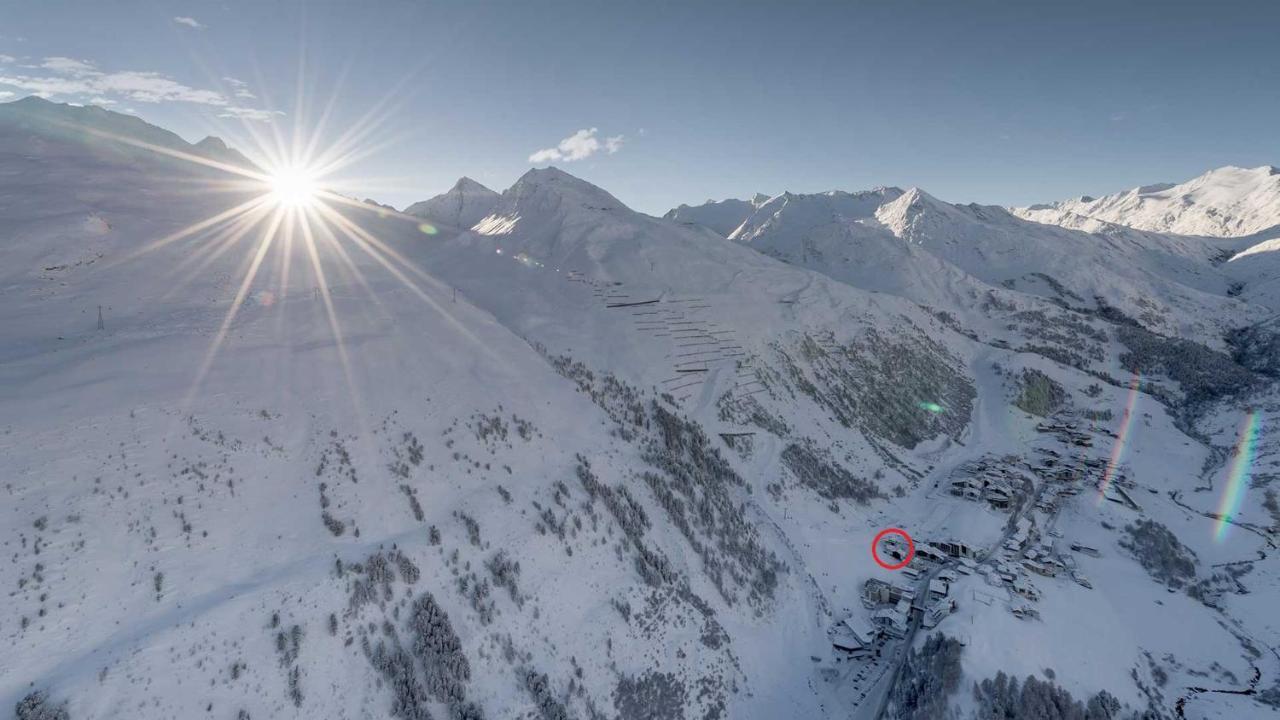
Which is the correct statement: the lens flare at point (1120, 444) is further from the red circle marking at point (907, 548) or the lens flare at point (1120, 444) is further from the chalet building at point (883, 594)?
the chalet building at point (883, 594)

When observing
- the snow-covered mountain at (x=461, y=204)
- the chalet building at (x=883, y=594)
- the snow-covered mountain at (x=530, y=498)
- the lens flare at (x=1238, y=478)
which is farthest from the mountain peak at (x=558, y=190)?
the lens flare at (x=1238, y=478)

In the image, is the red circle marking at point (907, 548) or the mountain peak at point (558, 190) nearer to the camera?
the red circle marking at point (907, 548)

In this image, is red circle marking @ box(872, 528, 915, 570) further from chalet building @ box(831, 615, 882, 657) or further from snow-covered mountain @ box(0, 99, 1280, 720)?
chalet building @ box(831, 615, 882, 657)

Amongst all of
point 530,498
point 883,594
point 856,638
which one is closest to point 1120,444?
point 883,594

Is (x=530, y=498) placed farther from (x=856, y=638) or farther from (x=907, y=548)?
(x=907, y=548)

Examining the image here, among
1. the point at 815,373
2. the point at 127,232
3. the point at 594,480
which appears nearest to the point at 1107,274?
the point at 815,373

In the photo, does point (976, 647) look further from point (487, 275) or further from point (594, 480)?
point (487, 275)
